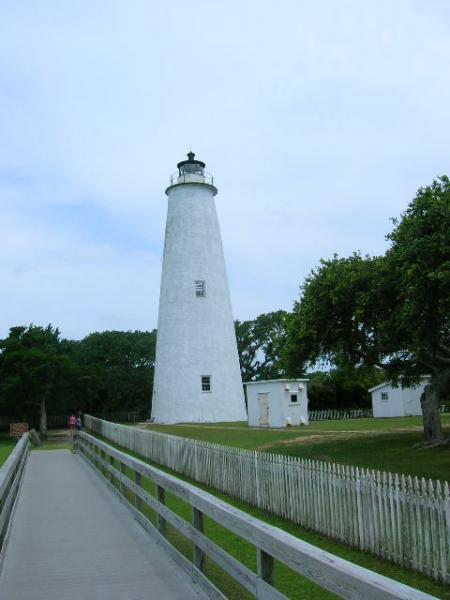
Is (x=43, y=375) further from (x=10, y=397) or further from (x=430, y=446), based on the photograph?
(x=430, y=446)

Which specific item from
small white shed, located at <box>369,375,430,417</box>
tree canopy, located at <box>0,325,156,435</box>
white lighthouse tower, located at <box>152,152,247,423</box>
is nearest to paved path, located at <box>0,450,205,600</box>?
white lighthouse tower, located at <box>152,152,247,423</box>

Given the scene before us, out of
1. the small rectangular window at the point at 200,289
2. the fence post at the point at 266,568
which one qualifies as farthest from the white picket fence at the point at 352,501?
the small rectangular window at the point at 200,289

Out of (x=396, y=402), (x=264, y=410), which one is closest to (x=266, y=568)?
(x=264, y=410)

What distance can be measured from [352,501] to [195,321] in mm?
29730

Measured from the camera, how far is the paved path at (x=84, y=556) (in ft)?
18.9

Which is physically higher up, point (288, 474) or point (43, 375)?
point (43, 375)

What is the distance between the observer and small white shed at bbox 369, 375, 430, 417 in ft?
127

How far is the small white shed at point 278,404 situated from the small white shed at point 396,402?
25.9 ft

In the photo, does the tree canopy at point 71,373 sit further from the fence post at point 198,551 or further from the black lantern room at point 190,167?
the fence post at point 198,551

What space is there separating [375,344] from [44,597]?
13659mm

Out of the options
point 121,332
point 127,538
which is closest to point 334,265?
point 127,538

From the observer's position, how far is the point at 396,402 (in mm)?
39000

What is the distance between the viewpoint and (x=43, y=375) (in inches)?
1452

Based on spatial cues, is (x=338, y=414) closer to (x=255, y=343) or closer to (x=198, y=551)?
(x=255, y=343)
